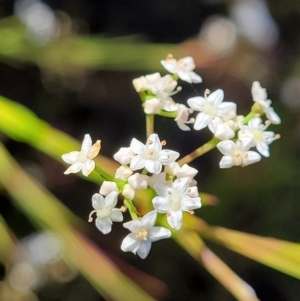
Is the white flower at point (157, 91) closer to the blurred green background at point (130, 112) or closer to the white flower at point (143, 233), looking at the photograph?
the white flower at point (143, 233)

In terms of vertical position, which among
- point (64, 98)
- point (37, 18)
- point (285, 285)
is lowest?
point (285, 285)

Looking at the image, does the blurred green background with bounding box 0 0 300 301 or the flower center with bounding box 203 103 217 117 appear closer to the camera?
the flower center with bounding box 203 103 217 117

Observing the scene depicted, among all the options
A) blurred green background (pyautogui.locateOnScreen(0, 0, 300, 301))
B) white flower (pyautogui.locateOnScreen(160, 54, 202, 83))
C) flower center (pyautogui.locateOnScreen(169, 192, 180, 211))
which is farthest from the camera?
blurred green background (pyautogui.locateOnScreen(0, 0, 300, 301))

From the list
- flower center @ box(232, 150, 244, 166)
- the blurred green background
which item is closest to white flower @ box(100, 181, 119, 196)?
flower center @ box(232, 150, 244, 166)

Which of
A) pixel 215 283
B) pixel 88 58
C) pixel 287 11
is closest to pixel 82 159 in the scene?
pixel 88 58

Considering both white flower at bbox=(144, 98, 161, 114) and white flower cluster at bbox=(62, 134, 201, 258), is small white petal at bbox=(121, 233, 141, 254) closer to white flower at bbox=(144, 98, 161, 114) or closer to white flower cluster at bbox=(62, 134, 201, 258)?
white flower cluster at bbox=(62, 134, 201, 258)

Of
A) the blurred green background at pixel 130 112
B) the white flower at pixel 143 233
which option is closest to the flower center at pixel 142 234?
the white flower at pixel 143 233

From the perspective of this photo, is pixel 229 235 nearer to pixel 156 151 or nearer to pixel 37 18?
pixel 156 151

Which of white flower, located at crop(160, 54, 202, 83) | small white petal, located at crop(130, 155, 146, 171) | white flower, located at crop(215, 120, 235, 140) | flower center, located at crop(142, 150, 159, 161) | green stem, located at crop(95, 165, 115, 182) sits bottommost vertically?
green stem, located at crop(95, 165, 115, 182)
